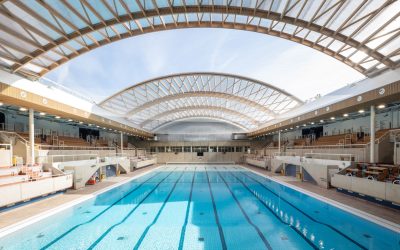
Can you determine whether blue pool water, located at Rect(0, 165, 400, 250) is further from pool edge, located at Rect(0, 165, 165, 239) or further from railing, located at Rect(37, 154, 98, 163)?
railing, located at Rect(37, 154, 98, 163)

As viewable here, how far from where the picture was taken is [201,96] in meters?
23.6

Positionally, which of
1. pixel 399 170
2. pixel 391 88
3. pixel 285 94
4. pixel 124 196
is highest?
pixel 285 94

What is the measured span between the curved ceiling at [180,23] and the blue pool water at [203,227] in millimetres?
7266

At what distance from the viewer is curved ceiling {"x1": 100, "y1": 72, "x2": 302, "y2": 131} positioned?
20.8 meters

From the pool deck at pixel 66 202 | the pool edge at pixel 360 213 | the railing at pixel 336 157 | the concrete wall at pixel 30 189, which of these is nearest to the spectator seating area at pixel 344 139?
the railing at pixel 336 157

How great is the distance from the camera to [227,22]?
11125mm

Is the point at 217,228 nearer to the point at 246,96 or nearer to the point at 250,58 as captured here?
the point at 250,58

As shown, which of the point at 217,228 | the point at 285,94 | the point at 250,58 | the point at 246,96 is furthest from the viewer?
the point at 246,96

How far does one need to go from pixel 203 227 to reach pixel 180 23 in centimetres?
988

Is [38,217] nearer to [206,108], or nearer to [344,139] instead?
[344,139]

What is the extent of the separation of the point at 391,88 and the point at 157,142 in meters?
29.7

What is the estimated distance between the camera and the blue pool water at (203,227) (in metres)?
5.11

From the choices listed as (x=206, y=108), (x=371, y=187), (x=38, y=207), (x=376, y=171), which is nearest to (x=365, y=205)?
(x=371, y=187)

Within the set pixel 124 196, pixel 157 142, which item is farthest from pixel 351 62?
pixel 157 142
